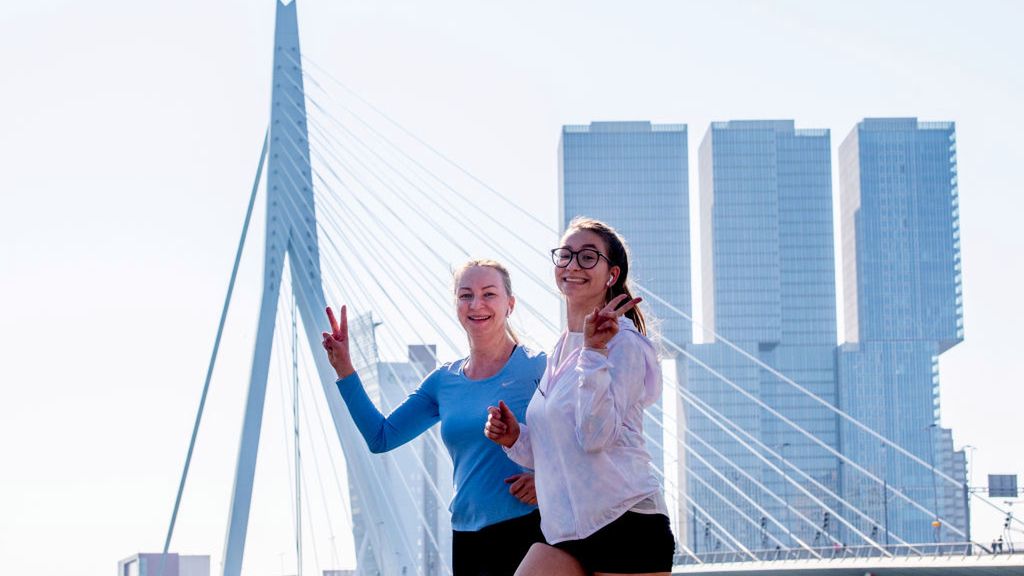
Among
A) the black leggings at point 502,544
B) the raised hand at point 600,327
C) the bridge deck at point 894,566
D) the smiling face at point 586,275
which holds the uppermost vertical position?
the smiling face at point 586,275

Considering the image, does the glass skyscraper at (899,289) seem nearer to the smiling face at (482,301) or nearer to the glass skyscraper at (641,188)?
the glass skyscraper at (641,188)

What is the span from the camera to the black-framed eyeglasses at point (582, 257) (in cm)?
347

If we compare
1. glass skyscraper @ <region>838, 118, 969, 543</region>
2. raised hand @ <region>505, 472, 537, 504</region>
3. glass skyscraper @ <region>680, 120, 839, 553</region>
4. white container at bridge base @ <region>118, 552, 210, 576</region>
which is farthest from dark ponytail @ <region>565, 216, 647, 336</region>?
glass skyscraper @ <region>680, 120, 839, 553</region>

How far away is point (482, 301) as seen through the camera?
4.10 meters

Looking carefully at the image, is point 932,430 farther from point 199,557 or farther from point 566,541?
point 566,541

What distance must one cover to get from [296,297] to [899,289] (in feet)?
421

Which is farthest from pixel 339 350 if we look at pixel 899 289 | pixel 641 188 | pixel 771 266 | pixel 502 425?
pixel 899 289

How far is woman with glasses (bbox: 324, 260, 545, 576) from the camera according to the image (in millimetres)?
3941

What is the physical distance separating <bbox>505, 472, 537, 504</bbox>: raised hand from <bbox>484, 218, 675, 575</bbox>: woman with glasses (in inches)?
17.6

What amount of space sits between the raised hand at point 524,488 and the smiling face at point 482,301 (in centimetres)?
42

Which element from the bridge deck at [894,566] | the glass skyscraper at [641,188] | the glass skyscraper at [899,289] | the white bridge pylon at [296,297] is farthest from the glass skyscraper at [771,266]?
the white bridge pylon at [296,297]

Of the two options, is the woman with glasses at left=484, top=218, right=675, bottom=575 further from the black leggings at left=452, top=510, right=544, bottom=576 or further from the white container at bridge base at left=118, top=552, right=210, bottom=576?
the white container at bridge base at left=118, top=552, right=210, bottom=576

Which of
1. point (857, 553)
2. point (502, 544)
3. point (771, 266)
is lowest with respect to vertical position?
point (857, 553)

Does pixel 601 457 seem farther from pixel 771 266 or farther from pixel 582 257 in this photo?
pixel 771 266
